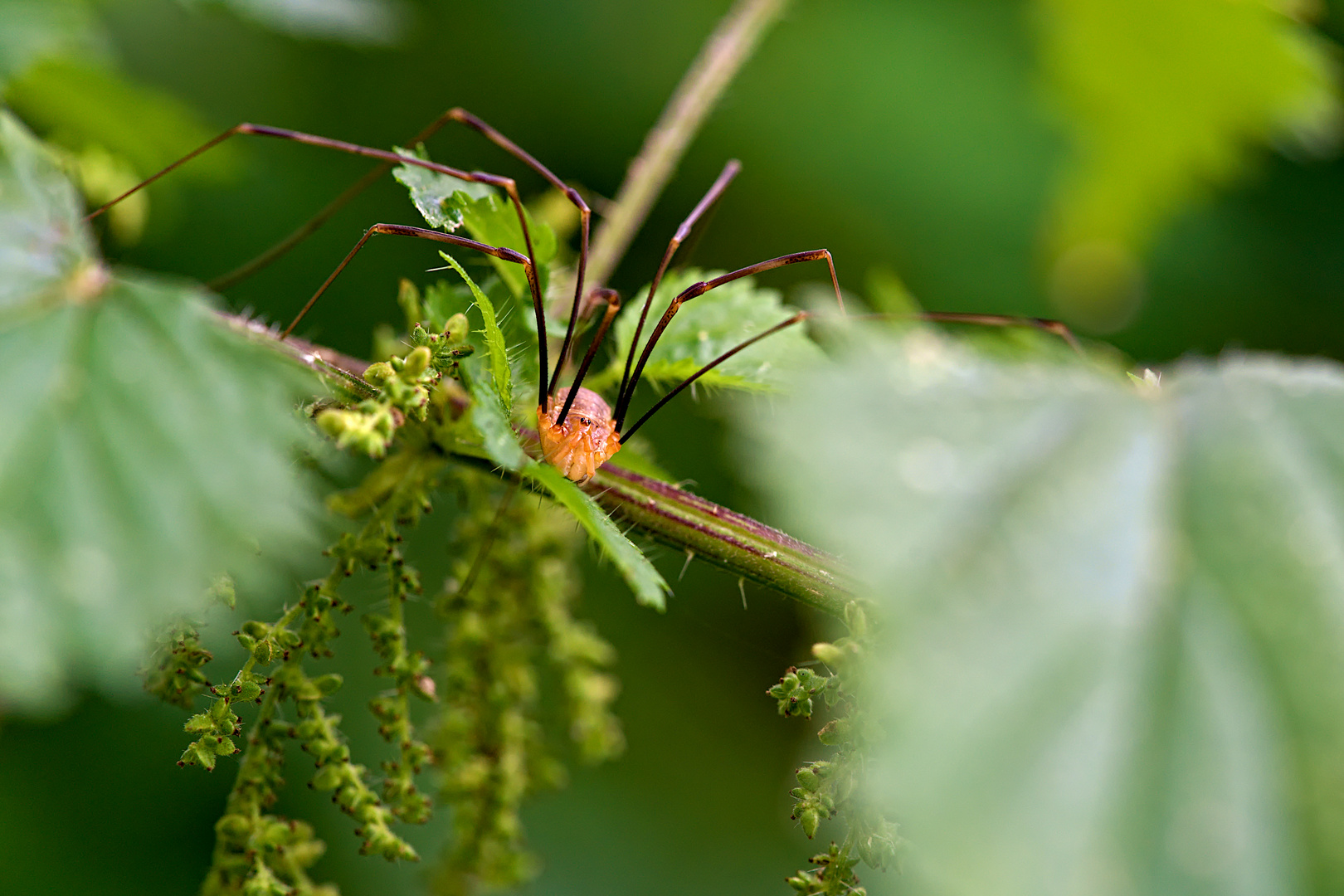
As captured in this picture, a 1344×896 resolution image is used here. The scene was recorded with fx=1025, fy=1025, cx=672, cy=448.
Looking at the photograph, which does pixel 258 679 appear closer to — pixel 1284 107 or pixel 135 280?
pixel 135 280

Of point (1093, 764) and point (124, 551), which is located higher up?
point (1093, 764)

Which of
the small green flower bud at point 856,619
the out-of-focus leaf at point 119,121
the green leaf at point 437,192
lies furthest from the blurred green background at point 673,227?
the small green flower bud at point 856,619

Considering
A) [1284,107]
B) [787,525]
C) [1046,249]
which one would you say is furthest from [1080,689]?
[1046,249]

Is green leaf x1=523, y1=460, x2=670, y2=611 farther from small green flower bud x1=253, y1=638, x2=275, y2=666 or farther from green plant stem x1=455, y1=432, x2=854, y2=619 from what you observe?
small green flower bud x1=253, y1=638, x2=275, y2=666

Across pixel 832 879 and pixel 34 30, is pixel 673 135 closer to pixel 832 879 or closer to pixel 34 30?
pixel 34 30

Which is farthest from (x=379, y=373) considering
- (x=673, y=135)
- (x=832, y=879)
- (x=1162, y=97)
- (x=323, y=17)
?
(x=1162, y=97)
